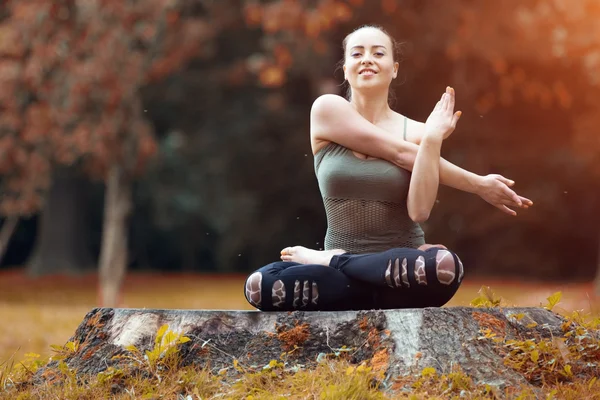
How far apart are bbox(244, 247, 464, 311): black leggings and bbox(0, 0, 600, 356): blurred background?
5.13 m

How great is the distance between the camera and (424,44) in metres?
17.3

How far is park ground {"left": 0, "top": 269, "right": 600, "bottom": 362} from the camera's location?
9344 millimetres

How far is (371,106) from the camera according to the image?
15.4 ft

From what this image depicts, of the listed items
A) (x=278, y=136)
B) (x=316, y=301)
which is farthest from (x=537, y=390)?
(x=278, y=136)

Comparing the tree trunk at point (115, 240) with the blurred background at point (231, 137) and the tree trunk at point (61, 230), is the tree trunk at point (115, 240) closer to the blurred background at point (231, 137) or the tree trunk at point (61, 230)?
the blurred background at point (231, 137)

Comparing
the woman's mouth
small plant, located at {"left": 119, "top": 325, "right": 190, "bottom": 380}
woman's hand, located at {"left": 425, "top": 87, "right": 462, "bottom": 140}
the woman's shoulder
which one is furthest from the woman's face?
small plant, located at {"left": 119, "top": 325, "right": 190, "bottom": 380}

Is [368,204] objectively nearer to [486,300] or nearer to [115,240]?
[486,300]

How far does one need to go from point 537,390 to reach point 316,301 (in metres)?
1.09

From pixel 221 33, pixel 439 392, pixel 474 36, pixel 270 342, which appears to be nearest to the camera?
pixel 439 392

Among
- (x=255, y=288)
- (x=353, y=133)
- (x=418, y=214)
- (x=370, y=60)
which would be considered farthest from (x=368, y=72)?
(x=255, y=288)

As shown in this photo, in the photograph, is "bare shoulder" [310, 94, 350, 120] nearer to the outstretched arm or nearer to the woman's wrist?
the outstretched arm

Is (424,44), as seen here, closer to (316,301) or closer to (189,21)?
(189,21)

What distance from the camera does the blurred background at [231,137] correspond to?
13461 mm

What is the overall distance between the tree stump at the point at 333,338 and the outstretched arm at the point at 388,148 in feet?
1.90
